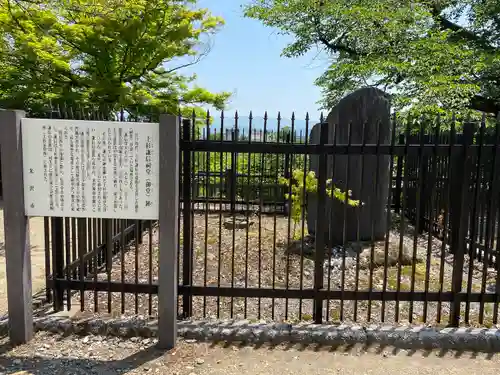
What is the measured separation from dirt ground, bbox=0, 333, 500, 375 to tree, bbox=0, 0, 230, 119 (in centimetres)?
776

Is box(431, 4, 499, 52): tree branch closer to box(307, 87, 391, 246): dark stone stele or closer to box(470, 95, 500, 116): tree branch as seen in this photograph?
box(470, 95, 500, 116): tree branch

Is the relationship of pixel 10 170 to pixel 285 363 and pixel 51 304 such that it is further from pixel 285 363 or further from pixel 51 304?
pixel 285 363

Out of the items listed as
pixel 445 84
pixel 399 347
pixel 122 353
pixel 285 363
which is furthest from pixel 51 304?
pixel 445 84

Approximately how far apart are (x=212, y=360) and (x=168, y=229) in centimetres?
112

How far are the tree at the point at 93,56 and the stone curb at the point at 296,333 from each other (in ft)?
24.5

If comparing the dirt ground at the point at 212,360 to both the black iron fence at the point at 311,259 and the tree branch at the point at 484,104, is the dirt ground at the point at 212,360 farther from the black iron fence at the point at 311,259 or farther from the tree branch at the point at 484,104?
the tree branch at the point at 484,104

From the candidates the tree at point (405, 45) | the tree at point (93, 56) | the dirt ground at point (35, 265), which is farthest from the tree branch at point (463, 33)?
the dirt ground at point (35, 265)

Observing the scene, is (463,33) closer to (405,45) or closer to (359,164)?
(405,45)

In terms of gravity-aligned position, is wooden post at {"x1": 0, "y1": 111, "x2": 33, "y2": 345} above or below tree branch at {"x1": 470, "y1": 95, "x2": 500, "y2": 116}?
below

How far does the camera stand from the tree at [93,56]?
1039cm

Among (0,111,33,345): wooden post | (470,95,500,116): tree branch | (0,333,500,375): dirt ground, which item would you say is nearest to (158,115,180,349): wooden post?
(0,333,500,375): dirt ground

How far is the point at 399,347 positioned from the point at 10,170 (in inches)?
142

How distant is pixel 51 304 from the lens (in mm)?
4273

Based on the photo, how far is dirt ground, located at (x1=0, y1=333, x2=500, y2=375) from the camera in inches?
127
